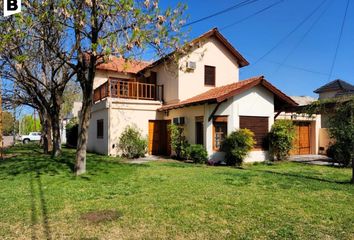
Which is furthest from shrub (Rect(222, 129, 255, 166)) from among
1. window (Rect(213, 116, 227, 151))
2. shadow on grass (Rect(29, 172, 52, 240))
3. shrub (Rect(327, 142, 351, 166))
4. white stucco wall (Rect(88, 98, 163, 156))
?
shadow on grass (Rect(29, 172, 52, 240))

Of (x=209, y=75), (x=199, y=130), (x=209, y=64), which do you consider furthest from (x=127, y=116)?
(x=209, y=64)

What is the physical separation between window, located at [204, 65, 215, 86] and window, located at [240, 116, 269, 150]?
4.39 m

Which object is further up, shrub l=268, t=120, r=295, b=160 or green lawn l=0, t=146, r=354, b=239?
shrub l=268, t=120, r=295, b=160

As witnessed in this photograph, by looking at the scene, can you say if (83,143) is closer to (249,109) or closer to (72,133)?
(249,109)

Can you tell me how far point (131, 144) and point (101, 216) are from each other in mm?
11501

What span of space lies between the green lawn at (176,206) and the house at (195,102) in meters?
4.98

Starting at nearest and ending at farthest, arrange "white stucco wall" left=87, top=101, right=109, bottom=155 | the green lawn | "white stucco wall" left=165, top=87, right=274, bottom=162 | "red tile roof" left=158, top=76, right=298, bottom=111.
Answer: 1. the green lawn
2. "red tile roof" left=158, top=76, right=298, bottom=111
3. "white stucco wall" left=165, top=87, right=274, bottom=162
4. "white stucco wall" left=87, top=101, right=109, bottom=155

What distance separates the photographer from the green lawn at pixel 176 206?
17.9 feet

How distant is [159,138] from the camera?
19.8 metres

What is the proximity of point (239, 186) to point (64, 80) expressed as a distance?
11957 millimetres

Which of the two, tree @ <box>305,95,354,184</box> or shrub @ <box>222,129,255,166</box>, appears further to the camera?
shrub @ <box>222,129,255,166</box>

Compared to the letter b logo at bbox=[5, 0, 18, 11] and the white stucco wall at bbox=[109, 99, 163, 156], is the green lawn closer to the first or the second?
the letter b logo at bbox=[5, 0, 18, 11]

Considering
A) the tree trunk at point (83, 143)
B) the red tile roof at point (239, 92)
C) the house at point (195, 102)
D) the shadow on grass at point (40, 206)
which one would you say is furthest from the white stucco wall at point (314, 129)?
the shadow on grass at point (40, 206)

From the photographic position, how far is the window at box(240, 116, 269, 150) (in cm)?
1625
